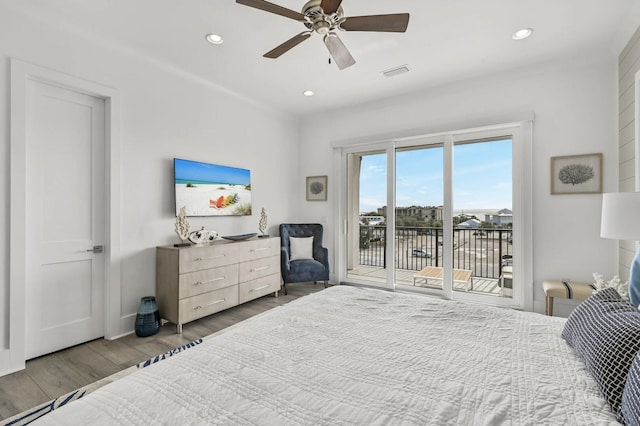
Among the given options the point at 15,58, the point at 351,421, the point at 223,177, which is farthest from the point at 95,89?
the point at 351,421

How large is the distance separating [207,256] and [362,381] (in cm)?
251

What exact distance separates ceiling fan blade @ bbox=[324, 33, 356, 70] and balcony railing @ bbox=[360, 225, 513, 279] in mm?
2559

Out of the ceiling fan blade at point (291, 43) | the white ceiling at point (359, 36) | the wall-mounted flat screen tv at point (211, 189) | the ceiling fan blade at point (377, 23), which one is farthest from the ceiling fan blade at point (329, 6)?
the wall-mounted flat screen tv at point (211, 189)

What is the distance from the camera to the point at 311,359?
1216mm

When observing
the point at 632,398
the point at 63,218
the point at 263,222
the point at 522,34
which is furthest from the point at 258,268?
the point at 522,34

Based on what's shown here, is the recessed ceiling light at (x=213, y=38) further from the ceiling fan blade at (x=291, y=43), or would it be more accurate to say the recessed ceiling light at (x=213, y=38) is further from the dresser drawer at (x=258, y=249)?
the dresser drawer at (x=258, y=249)

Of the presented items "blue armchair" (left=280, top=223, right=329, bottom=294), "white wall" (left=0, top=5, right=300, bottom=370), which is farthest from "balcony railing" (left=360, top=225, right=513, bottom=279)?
"white wall" (left=0, top=5, right=300, bottom=370)

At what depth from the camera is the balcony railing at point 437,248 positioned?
145 inches

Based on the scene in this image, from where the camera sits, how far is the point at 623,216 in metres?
1.80

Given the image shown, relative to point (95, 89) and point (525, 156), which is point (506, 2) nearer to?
point (525, 156)

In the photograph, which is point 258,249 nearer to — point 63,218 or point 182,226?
point 182,226

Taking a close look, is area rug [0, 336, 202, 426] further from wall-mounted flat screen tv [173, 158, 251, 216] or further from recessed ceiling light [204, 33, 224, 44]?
recessed ceiling light [204, 33, 224, 44]

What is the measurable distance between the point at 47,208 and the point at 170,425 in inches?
101

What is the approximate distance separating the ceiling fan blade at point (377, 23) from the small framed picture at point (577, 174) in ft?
8.09
